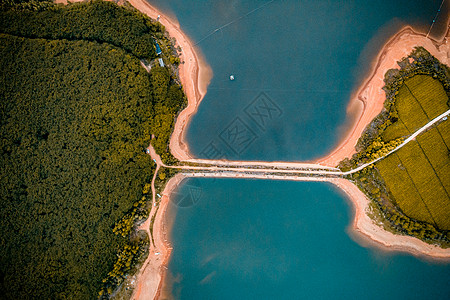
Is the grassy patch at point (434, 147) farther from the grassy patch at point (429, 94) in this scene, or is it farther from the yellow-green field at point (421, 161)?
the grassy patch at point (429, 94)

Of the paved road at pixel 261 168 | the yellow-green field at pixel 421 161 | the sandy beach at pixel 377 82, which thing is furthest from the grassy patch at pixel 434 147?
the paved road at pixel 261 168

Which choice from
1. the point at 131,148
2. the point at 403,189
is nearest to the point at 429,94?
the point at 403,189

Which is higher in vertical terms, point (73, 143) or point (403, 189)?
point (73, 143)

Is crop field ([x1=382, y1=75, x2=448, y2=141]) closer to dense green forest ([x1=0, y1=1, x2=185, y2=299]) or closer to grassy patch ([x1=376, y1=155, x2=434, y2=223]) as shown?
grassy patch ([x1=376, y1=155, x2=434, y2=223])

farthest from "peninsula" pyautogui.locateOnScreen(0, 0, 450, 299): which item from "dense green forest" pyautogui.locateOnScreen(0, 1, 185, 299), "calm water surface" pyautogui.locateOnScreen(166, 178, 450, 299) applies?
"calm water surface" pyautogui.locateOnScreen(166, 178, 450, 299)

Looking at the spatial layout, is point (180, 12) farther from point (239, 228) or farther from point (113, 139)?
point (239, 228)

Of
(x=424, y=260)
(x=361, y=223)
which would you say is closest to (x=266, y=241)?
(x=361, y=223)

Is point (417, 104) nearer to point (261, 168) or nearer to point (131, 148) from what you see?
point (261, 168)
